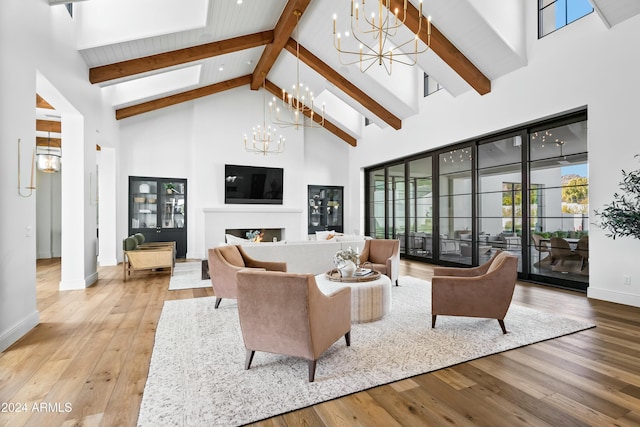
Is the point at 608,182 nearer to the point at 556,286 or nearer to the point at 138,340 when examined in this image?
the point at 556,286

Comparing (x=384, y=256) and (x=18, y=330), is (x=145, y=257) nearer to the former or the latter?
(x=18, y=330)

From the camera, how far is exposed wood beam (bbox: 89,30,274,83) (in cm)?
576

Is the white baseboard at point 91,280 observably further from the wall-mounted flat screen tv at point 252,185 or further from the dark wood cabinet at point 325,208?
the dark wood cabinet at point 325,208

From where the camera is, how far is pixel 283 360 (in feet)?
8.96

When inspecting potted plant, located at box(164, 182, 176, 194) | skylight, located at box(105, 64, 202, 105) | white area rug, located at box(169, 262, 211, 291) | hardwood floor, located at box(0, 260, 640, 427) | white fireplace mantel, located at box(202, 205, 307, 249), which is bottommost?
white area rug, located at box(169, 262, 211, 291)

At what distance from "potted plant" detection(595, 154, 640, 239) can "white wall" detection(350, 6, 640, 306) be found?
136 mm

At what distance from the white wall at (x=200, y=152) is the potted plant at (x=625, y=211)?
7088 millimetres

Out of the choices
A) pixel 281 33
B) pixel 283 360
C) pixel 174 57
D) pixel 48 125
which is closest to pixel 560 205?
pixel 283 360

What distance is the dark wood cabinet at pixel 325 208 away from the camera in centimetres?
1072

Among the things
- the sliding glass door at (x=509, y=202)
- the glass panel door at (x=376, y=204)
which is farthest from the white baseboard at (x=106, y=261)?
the sliding glass door at (x=509, y=202)

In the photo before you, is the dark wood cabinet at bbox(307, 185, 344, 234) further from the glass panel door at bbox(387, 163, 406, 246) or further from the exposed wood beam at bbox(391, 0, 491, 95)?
the exposed wood beam at bbox(391, 0, 491, 95)

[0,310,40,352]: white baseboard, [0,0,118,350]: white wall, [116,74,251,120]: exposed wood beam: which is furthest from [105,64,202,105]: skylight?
[0,310,40,352]: white baseboard

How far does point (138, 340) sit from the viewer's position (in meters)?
3.19

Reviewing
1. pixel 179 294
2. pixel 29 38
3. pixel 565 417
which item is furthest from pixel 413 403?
pixel 29 38
